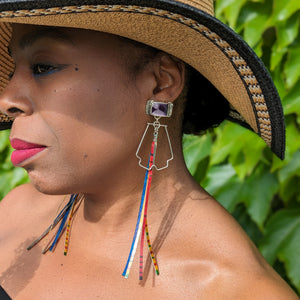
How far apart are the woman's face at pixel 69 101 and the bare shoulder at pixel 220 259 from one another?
0.95 ft

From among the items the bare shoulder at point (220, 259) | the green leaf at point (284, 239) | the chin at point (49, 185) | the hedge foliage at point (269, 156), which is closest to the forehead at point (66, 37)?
the chin at point (49, 185)

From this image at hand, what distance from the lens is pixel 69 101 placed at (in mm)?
1288

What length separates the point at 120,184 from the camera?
148 centimetres

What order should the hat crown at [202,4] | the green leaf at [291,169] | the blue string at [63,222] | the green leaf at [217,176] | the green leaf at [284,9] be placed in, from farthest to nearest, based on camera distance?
the green leaf at [217,176] < the green leaf at [291,169] < the green leaf at [284,9] < the blue string at [63,222] < the hat crown at [202,4]

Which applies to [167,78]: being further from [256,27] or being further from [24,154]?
[256,27]

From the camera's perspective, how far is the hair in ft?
4.56

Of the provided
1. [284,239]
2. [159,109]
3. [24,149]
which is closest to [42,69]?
[24,149]

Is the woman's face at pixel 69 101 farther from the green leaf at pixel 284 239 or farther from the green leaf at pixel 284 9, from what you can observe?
the green leaf at pixel 284 239

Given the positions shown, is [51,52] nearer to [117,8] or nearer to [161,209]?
[117,8]

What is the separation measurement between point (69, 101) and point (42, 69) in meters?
0.12

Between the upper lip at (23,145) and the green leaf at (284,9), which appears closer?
the upper lip at (23,145)

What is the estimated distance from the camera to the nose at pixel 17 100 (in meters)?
1.30

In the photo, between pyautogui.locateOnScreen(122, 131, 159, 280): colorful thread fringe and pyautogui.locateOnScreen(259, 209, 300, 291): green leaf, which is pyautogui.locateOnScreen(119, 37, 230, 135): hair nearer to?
pyautogui.locateOnScreen(122, 131, 159, 280): colorful thread fringe

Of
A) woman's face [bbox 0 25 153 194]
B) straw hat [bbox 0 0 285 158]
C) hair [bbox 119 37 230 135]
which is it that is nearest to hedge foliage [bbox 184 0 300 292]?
hair [bbox 119 37 230 135]
